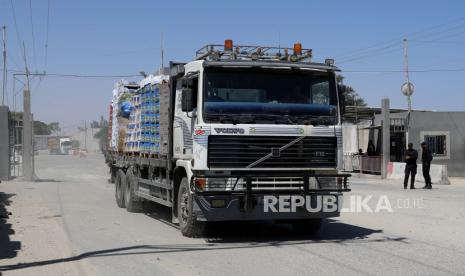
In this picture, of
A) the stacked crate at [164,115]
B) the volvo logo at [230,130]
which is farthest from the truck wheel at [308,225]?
the stacked crate at [164,115]

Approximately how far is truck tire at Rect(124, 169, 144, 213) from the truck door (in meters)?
3.98

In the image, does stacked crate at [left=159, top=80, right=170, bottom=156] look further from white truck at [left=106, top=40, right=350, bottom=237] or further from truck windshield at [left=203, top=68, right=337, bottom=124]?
truck windshield at [left=203, top=68, right=337, bottom=124]

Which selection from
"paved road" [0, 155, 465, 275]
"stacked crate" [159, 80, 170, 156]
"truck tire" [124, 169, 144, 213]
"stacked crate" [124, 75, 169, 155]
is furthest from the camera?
"truck tire" [124, 169, 144, 213]

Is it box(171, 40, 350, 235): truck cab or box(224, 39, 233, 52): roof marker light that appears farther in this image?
box(224, 39, 233, 52): roof marker light

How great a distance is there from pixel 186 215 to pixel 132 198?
4.69 meters

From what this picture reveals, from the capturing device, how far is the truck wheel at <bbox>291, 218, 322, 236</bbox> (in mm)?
10859

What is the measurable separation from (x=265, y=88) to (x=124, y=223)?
15.8 feet

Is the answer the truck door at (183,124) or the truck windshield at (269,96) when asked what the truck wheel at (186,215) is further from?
the truck windshield at (269,96)

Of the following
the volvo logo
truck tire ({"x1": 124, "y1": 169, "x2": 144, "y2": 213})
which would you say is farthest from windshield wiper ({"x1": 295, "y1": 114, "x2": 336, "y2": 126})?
truck tire ({"x1": 124, "y1": 169, "x2": 144, "y2": 213})

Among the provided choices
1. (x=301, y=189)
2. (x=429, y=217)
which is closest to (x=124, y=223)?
(x=301, y=189)

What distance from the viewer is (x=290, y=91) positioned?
10016 mm

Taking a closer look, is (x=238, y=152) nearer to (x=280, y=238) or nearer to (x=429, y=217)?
(x=280, y=238)

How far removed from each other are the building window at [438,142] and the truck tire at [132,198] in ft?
66.6

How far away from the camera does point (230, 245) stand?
9734 mm
